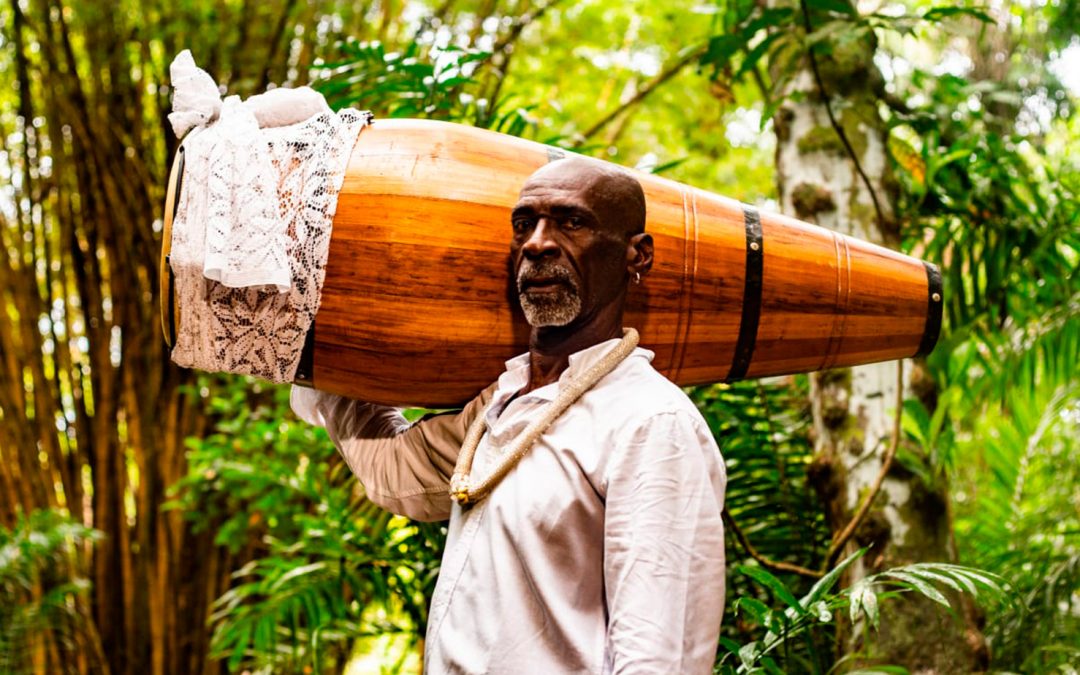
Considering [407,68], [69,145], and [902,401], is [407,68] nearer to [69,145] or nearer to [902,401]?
[902,401]

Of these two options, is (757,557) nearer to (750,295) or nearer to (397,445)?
(750,295)

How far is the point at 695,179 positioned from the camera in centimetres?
538

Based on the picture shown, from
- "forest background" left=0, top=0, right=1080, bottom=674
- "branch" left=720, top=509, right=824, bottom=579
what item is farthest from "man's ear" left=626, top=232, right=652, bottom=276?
"branch" left=720, top=509, right=824, bottom=579

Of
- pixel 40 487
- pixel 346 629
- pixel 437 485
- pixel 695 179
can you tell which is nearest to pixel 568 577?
pixel 437 485

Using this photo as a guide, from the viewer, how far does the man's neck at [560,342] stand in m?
1.32

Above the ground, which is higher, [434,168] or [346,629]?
[434,168]

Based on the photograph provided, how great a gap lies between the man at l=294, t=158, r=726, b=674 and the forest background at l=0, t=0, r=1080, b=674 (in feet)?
1.27

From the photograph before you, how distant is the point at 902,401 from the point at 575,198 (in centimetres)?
117

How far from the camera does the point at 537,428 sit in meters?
1.27

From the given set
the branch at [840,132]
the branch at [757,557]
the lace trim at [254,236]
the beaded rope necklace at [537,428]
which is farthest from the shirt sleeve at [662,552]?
the branch at [840,132]

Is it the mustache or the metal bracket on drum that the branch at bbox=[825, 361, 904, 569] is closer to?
the metal bracket on drum

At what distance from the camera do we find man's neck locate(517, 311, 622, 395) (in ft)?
4.34

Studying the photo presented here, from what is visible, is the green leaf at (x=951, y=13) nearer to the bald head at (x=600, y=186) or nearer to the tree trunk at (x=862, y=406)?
the tree trunk at (x=862, y=406)

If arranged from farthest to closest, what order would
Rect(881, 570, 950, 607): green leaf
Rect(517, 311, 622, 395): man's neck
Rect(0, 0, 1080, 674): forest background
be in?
Rect(0, 0, 1080, 674): forest background → Rect(881, 570, 950, 607): green leaf → Rect(517, 311, 622, 395): man's neck
